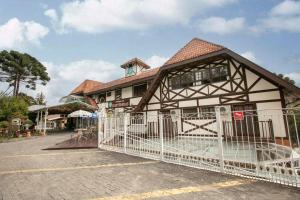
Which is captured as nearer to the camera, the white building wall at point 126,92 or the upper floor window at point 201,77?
the upper floor window at point 201,77

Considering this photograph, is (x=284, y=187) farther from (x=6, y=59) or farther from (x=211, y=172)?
(x=6, y=59)

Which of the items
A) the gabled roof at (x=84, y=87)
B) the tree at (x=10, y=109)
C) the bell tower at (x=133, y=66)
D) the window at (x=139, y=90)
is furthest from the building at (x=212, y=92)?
the tree at (x=10, y=109)

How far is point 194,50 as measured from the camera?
14219mm

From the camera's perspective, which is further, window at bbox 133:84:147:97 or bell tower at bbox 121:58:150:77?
bell tower at bbox 121:58:150:77

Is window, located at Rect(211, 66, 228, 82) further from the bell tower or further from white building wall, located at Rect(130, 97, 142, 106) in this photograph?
the bell tower

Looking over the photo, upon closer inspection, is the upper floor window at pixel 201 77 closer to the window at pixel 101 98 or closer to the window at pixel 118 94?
the window at pixel 118 94

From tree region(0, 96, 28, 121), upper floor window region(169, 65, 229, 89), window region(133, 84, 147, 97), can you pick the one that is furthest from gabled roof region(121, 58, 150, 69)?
tree region(0, 96, 28, 121)

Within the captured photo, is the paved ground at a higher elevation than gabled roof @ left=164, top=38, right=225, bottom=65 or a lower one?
lower

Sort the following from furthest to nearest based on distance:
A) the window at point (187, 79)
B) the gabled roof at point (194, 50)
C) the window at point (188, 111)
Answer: the window at point (187, 79) < the window at point (188, 111) < the gabled roof at point (194, 50)

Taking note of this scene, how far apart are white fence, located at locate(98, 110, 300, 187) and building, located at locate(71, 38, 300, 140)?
0.46m

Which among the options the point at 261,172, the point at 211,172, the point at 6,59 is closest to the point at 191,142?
the point at 211,172

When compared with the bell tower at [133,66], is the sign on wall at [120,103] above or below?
below

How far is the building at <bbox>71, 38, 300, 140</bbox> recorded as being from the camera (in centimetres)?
1059

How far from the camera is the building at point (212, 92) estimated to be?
34.7ft
